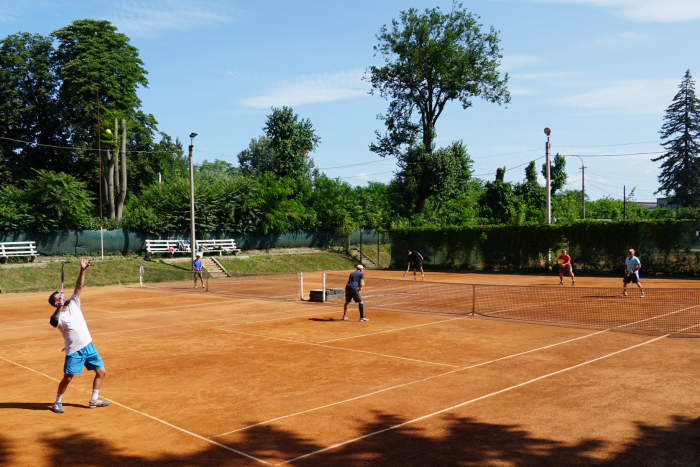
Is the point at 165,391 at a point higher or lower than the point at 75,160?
lower

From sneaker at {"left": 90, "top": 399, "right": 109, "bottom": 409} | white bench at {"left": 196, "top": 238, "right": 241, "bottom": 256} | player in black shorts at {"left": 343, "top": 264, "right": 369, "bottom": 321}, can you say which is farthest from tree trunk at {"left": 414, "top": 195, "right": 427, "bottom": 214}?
sneaker at {"left": 90, "top": 399, "right": 109, "bottom": 409}

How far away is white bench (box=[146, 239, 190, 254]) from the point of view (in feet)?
134

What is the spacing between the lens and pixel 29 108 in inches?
2080

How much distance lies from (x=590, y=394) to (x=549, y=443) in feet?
8.13

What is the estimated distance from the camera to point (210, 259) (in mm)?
41938

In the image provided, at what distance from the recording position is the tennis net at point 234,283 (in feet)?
88.2

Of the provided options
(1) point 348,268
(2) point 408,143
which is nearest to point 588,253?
(1) point 348,268

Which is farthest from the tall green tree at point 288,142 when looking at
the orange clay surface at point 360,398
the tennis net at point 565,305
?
the orange clay surface at point 360,398

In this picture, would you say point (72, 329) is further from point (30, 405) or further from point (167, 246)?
point (167, 246)

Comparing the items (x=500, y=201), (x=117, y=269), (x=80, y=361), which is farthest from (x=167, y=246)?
(x=80, y=361)

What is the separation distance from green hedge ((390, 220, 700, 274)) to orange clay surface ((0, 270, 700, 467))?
793 inches

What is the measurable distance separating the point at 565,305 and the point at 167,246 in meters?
30.4

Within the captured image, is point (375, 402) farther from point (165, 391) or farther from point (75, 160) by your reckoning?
point (75, 160)

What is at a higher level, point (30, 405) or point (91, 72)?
point (91, 72)
